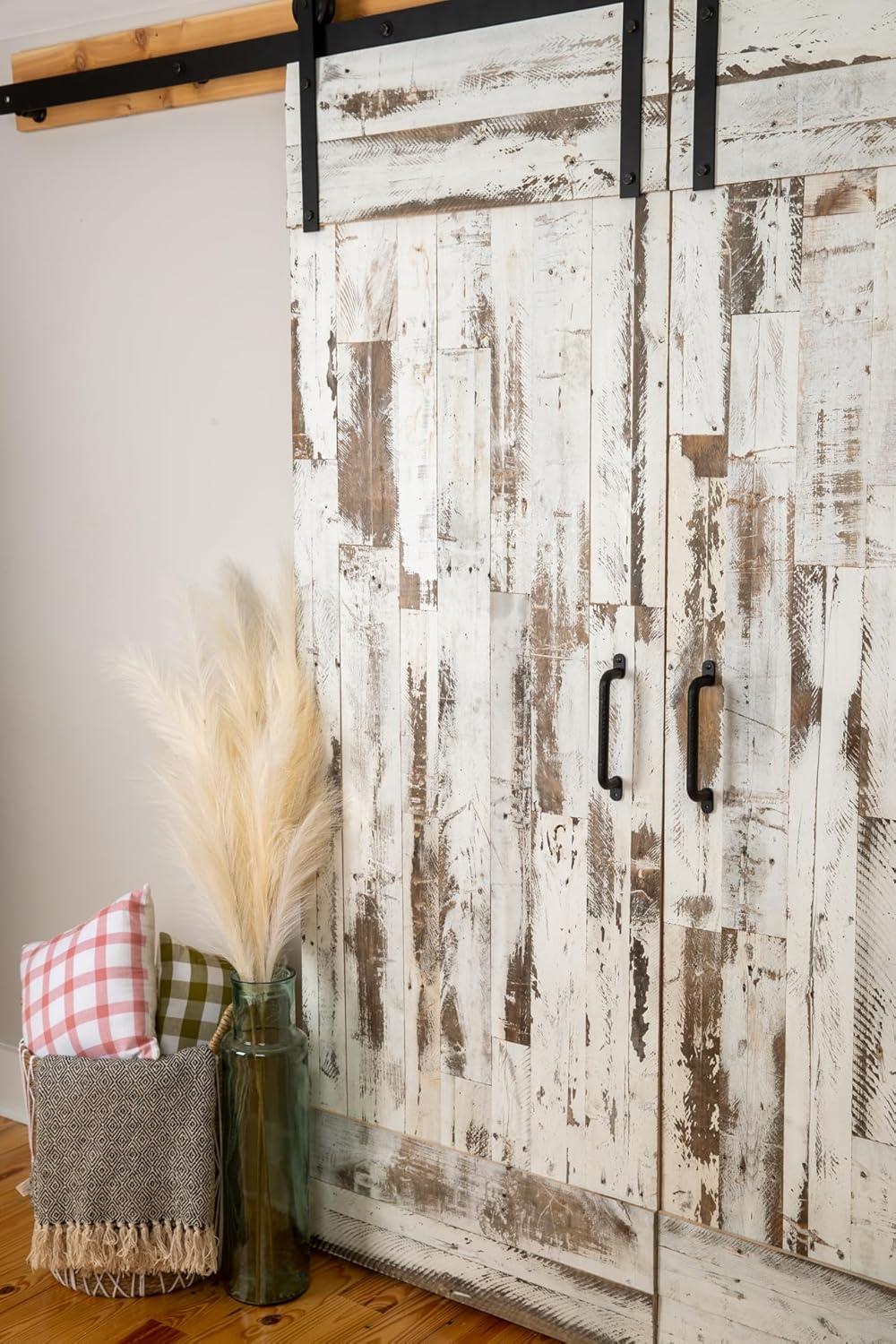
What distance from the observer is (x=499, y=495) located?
211 centimetres

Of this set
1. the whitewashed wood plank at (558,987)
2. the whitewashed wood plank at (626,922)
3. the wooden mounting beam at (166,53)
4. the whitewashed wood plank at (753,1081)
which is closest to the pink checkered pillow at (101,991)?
the whitewashed wood plank at (558,987)

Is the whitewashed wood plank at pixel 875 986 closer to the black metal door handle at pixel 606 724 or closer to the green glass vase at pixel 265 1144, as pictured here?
the black metal door handle at pixel 606 724

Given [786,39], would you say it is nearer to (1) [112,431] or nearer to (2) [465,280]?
(2) [465,280]

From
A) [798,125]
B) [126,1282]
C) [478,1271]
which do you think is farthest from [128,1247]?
[798,125]

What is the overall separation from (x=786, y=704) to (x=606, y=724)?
0.90 feet

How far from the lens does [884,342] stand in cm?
175

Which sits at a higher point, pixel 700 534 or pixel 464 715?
pixel 700 534

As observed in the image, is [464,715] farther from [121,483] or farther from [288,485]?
[121,483]

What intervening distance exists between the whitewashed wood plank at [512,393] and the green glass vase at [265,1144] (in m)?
0.87

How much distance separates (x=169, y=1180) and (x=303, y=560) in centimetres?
112

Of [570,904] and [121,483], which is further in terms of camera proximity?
[121,483]

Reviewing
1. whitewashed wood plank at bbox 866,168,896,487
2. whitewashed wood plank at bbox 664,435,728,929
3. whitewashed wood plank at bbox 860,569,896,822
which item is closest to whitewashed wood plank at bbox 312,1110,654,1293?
whitewashed wood plank at bbox 664,435,728,929

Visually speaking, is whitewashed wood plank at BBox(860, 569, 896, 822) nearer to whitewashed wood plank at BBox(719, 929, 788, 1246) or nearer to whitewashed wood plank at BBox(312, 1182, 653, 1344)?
whitewashed wood plank at BBox(719, 929, 788, 1246)

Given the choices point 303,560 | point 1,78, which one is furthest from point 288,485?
point 1,78
